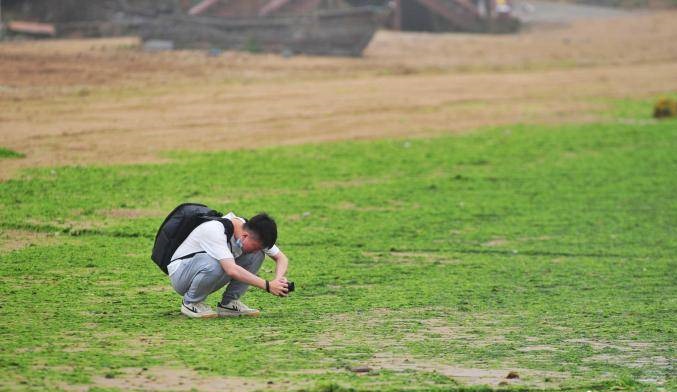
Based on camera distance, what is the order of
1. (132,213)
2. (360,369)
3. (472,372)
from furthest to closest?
(132,213) < (472,372) < (360,369)

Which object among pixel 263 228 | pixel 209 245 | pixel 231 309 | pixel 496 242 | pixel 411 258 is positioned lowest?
pixel 496 242

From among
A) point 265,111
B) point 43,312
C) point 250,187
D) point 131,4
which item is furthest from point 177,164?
point 131,4

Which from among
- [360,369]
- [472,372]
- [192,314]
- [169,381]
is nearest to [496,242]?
[192,314]

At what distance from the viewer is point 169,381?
21.1ft

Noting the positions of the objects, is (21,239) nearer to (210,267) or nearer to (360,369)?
(210,267)

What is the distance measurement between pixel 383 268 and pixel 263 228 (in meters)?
3.55

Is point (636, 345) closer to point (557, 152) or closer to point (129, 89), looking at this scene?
point (557, 152)

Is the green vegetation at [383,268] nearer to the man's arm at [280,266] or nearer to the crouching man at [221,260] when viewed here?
the crouching man at [221,260]

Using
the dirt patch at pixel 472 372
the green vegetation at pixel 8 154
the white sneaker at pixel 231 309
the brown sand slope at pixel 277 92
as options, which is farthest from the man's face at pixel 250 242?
the green vegetation at pixel 8 154

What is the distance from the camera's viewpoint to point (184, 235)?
26.6 feet

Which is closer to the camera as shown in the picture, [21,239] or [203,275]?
[203,275]

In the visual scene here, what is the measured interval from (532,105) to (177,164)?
1045 cm

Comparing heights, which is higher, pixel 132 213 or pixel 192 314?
pixel 192 314

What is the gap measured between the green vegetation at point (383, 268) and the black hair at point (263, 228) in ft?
2.15
